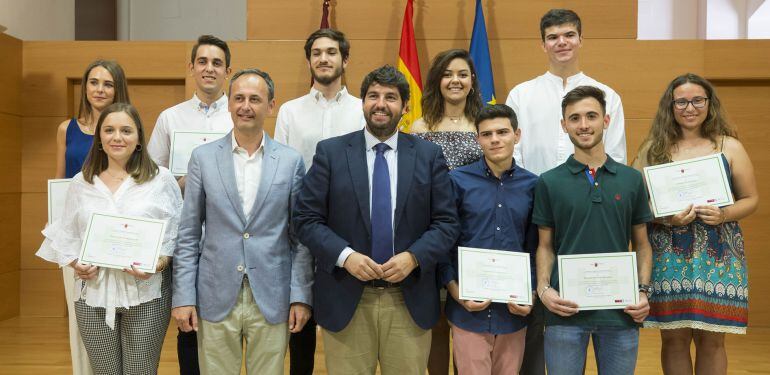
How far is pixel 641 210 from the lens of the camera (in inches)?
102

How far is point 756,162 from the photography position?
18.4 ft

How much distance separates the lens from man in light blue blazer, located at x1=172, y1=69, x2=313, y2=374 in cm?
251

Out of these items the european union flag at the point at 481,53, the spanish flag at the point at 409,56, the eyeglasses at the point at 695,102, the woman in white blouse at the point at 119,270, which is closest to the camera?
the woman in white blouse at the point at 119,270

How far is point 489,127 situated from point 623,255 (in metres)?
0.74

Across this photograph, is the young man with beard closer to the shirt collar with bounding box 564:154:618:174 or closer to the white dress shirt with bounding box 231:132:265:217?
the white dress shirt with bounding box 231:132:265:217

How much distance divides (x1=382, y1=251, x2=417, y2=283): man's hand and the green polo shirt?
1.90 feet

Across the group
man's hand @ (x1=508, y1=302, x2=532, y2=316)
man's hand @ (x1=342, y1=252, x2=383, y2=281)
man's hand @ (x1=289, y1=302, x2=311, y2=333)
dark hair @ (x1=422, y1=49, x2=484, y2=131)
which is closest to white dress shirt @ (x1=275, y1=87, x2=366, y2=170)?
dark hair @ (x1=422, y1=49, x2=484, y2=131)

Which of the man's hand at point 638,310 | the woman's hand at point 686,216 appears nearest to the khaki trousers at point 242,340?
the man's hand at point 638,310

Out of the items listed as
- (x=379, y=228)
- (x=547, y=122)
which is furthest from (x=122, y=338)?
(x=547, y=122)

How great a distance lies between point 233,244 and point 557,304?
51.2 inches

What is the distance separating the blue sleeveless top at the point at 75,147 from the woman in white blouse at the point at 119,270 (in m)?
0.69

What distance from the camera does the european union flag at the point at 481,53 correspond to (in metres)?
4.91

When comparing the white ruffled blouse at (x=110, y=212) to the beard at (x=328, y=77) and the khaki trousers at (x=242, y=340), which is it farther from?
the beard at (x=328, y=77)

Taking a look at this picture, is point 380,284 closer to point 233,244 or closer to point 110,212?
point 233,244
